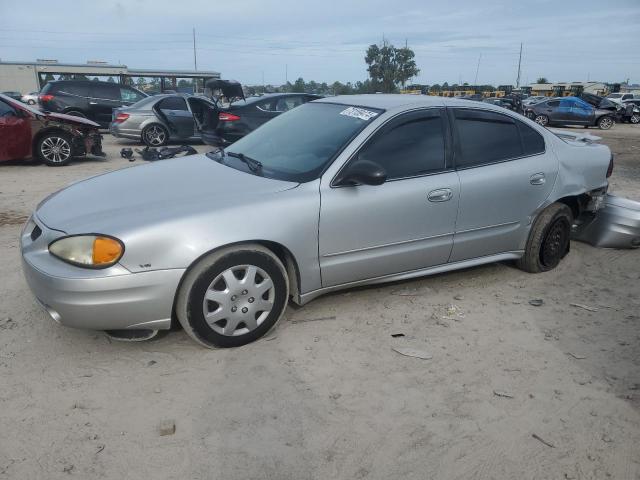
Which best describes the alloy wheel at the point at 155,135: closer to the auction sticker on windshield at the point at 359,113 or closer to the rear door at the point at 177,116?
the rear door at the point at 177,116

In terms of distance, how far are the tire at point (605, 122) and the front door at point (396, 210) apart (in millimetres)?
24522

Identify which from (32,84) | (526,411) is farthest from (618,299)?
(32,84)

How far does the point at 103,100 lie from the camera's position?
52.2 feet

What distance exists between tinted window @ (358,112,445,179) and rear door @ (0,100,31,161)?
310 inches

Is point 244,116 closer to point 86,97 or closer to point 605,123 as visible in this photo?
point 86,97

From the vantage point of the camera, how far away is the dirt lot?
2357mm

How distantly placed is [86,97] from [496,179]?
14895mm

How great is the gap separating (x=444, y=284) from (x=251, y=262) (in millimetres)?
1939

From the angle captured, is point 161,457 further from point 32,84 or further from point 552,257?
point 32,84

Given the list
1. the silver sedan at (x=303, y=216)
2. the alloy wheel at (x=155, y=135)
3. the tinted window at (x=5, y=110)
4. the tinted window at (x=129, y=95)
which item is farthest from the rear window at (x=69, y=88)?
the silver sedan at (x=303, y=216)

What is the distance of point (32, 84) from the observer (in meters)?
42.2

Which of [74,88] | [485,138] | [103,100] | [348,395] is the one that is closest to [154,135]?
[103,100]

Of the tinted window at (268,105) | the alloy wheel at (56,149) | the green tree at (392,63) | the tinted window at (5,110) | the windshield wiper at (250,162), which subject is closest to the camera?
the windshield wiper at (250,162)

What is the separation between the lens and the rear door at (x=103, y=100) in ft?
51.8
